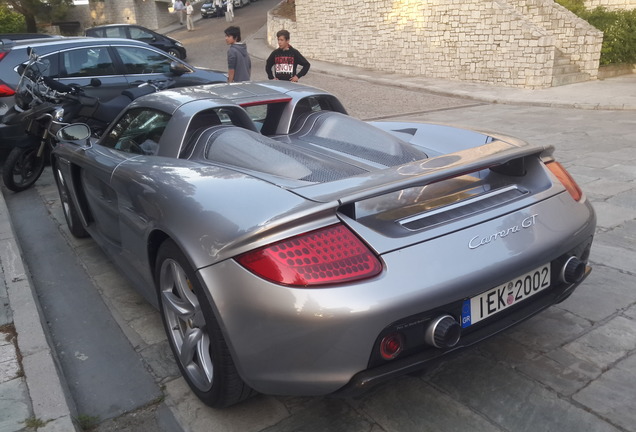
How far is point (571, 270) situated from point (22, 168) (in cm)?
634

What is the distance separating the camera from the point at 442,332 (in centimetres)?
221

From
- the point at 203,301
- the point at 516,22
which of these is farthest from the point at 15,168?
the point at 516,22

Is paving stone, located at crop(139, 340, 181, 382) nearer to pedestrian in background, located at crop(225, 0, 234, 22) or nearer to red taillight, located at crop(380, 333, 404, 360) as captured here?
red taillight, located at crop(380, 333, 404, 360)

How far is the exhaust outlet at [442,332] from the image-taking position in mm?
2217

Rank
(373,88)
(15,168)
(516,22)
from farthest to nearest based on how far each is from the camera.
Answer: (373,88) → (516,22) → (15,168)

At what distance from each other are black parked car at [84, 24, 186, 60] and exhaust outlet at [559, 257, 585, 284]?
1939 centimetres

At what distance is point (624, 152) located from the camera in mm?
7293

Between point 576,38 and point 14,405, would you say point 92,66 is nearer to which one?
point 14,405

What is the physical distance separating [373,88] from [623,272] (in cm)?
1148

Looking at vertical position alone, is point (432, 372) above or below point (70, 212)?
below

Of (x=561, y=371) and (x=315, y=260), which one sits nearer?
(x=315, y=260)

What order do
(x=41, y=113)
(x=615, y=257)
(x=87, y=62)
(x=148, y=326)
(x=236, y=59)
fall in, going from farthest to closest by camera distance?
(x=236, y=59) < (x=87, y=62) < (x=41, y=113) < (x=615, y=257) < (x=148, y=326)

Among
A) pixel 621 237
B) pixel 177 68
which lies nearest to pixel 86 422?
pixel 621 237

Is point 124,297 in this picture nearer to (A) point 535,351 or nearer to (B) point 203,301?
(B) point 203,301
